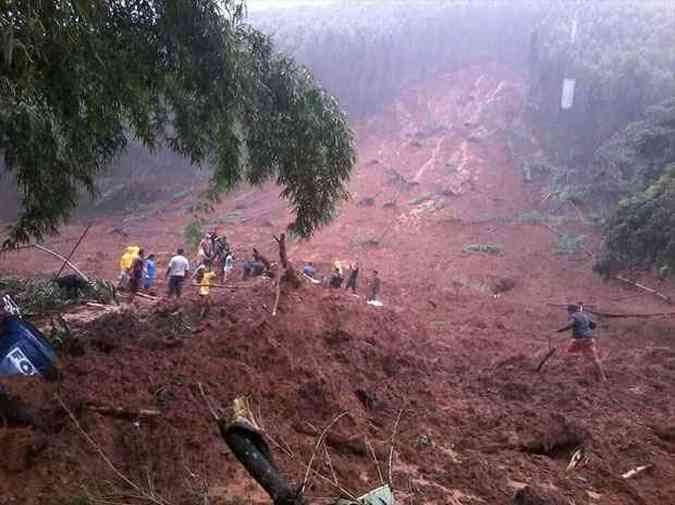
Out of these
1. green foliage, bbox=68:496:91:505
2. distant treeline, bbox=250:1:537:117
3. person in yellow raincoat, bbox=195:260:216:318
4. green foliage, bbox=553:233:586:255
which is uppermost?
distant treeline, bbox=250:1:537:117

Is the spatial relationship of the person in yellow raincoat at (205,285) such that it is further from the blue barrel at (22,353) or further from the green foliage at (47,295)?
the blue barrel at (22,353)

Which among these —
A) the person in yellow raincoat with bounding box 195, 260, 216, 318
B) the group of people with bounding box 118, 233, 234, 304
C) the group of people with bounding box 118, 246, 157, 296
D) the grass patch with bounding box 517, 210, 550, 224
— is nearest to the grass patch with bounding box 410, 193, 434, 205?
the grass patch with bounding box 517, 210, 550, 224

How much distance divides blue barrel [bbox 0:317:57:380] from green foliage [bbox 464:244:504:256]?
54.6ft

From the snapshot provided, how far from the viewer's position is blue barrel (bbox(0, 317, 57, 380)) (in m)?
4.95

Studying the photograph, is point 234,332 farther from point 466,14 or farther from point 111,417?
point 466,14

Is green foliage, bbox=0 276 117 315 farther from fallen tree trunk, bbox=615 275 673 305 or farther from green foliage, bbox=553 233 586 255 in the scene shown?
green foliage, bbox=553 233 586 255

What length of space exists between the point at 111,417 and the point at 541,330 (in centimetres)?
1082

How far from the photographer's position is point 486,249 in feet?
66.2

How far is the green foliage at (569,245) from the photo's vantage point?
64.2 feet

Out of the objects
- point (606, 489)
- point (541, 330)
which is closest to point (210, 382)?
point (606, 489)

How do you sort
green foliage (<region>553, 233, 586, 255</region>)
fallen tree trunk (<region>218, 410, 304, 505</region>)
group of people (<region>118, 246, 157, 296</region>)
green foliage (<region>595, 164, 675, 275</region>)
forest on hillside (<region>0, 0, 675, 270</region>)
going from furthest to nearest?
forest on hillside (<region>0, 0, 675, 270</region>), green foliage (<region>553, 233, 586, 255</region>), green foliage (<region>595, 164, 675, 275</region>), group of people (<region>118, 246, 157, 296</region>), fallen tree trunk (<region>218, 410, 304, 505</region>)

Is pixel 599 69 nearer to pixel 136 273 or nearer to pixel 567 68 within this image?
pixel 567 68

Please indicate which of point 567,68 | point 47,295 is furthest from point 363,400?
point 567,68

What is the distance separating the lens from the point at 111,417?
14.8ft
